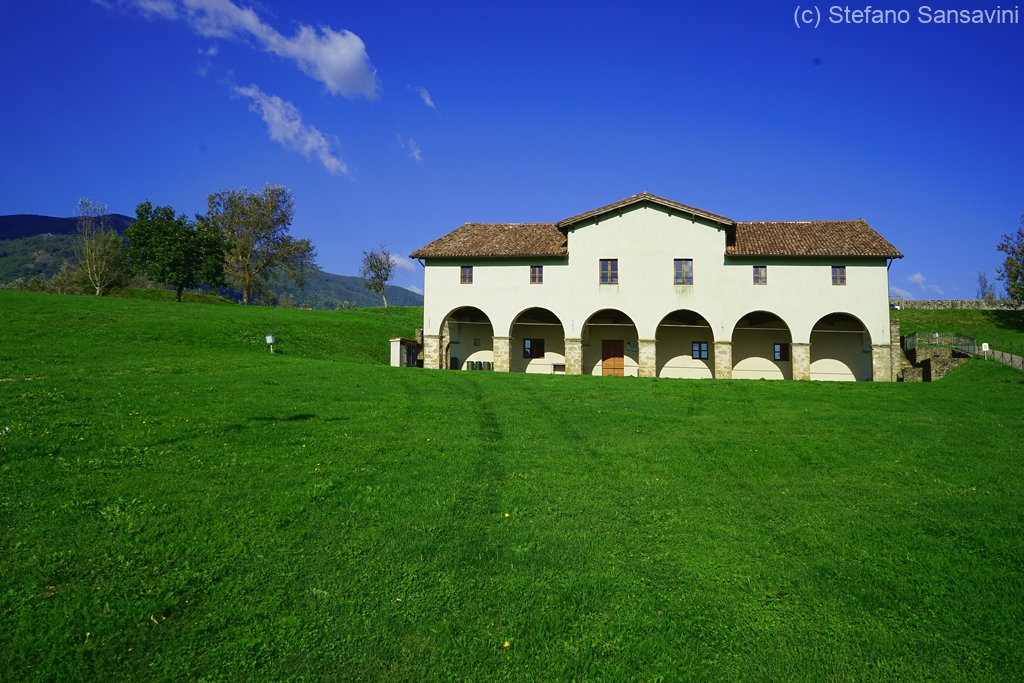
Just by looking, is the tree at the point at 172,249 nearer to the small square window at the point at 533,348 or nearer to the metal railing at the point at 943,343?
the small square window at the point at 533,348

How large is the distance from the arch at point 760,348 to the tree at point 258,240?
4753 centimetres

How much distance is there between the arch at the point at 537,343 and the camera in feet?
117

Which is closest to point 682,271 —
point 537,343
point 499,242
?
point 537,343

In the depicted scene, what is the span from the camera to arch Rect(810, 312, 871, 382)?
33.6m

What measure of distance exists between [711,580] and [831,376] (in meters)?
29.8

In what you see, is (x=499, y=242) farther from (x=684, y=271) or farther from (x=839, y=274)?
(x=839, y=274)

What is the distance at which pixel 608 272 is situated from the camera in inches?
1320

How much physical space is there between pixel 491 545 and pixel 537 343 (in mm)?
27737

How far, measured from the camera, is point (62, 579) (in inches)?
281

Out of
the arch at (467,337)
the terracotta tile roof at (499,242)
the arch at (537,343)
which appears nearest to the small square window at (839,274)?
the terracotta tile roof at (499,242)

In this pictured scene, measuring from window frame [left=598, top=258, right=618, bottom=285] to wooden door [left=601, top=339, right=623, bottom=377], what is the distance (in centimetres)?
397

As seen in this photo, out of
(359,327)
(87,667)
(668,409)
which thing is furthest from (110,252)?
(87,667)

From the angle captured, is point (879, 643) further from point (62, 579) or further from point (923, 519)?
point (62, 579)

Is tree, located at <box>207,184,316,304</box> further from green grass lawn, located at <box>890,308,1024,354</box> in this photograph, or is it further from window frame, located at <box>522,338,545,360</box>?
green grass lawn, located at <box>890,308,1024,354</box>
